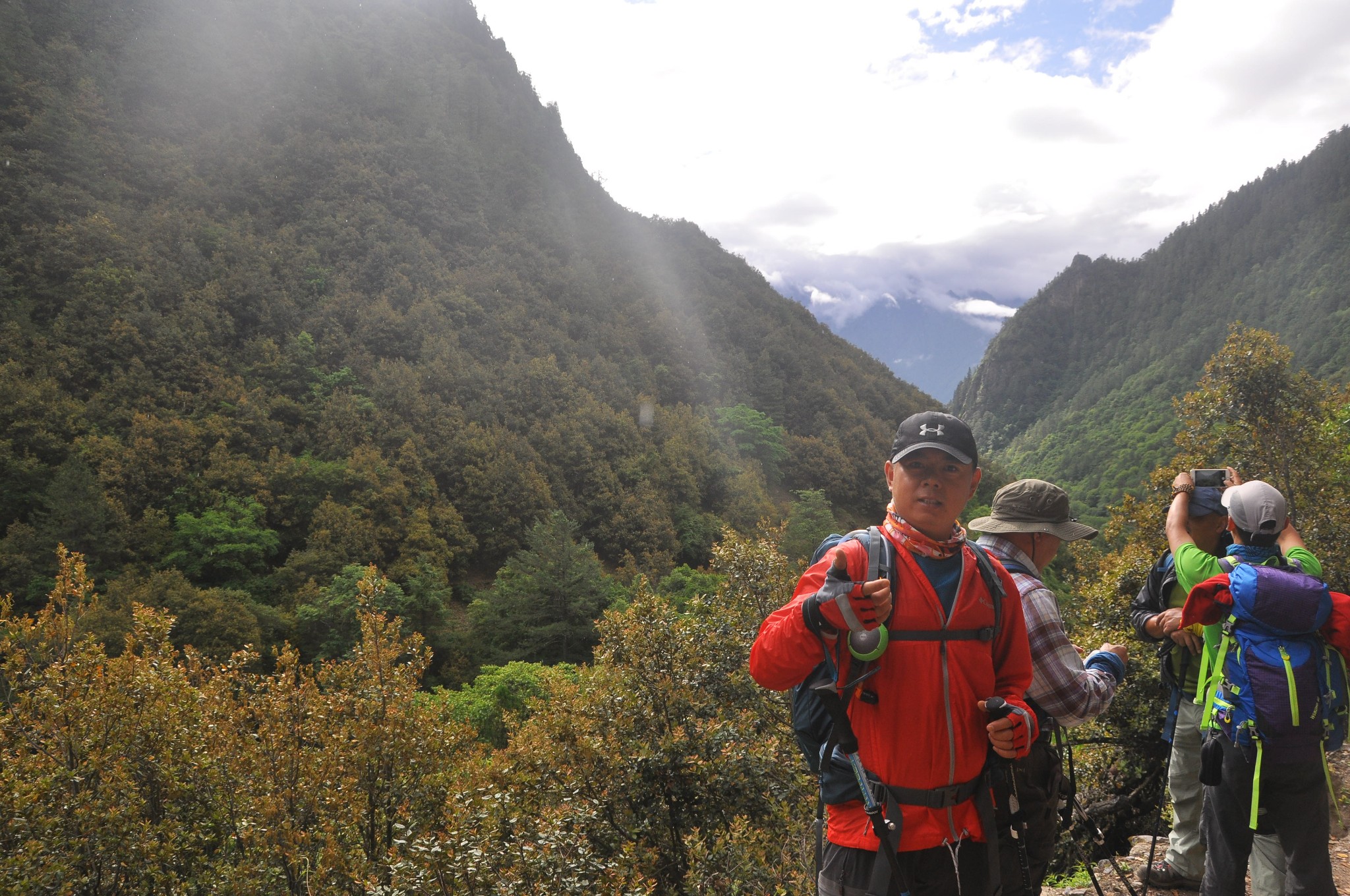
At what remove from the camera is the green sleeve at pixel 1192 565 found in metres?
3.32

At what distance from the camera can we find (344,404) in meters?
36.4

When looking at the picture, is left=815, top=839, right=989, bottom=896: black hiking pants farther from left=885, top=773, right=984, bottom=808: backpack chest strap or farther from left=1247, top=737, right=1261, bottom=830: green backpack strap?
left=1247, top=737, right=1261, bottom=830: green backpack strap

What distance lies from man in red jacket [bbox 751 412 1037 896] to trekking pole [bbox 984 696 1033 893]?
0.04 meters

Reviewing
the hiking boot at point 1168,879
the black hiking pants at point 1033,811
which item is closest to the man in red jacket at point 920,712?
the black hiking pants at point 1033,811

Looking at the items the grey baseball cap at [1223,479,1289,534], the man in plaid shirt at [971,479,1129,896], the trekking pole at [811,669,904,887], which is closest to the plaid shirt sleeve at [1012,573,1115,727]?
the man in plaid shirt at [971,479,1129,896]

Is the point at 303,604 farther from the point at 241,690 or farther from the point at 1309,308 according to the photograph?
the point at 1309,308

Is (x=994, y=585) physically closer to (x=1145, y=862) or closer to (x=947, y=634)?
(x=947, y=634)

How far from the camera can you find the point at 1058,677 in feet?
7.86

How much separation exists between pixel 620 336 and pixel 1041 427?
3502 inches

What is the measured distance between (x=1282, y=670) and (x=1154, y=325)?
14128 cm

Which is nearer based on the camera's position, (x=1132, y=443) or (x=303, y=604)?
(x=303, y=604)

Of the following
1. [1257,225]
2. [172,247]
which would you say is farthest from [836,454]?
[1257,225]

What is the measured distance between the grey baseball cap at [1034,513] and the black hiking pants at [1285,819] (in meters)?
1.29

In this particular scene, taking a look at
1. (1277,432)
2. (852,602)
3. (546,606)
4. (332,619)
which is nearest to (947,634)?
(852,602)
